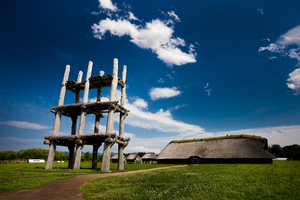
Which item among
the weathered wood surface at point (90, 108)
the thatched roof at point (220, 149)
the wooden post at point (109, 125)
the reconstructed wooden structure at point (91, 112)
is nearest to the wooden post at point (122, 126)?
the reconstructed wooden structure at point (91, 112)

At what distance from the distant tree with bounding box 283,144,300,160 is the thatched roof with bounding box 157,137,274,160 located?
46803 mm

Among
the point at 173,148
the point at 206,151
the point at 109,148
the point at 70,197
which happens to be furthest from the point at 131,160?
the point at 70,197

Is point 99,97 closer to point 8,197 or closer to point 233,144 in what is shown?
point 8,197

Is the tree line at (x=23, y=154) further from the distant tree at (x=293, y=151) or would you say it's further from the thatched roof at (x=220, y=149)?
the distant tree at (x=293, y=151)

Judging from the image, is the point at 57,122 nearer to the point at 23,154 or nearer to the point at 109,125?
the point at 109,125

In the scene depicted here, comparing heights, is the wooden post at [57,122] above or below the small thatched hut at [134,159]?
above

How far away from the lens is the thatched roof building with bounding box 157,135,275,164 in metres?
38.0

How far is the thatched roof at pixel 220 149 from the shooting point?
3865 centimetres

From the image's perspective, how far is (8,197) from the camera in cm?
859

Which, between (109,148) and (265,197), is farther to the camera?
(109,148)

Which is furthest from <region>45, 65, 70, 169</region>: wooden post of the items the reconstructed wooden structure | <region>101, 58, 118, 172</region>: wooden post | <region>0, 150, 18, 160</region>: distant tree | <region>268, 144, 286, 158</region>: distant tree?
<region>268, 144, 286, 158</region>: distant tree

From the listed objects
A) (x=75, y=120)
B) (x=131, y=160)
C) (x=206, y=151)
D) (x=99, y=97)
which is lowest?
(x=131, y=160)

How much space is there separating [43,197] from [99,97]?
27.0 meters

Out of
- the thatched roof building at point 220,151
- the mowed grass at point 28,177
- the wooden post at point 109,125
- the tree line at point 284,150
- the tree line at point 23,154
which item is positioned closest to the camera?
the mowed grass at point 28,177
